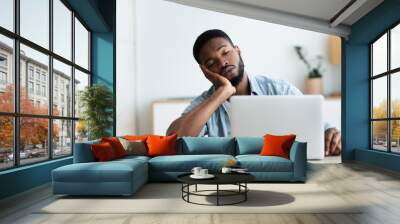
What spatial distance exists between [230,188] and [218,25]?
604 cm

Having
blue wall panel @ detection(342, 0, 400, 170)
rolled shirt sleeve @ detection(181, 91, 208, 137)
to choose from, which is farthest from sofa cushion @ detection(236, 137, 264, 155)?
blue wall panel @ detection(342, 0, 400, 170)

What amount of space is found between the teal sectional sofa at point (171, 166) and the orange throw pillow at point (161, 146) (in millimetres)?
155

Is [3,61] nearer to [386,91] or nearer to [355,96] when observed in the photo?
[386,91]

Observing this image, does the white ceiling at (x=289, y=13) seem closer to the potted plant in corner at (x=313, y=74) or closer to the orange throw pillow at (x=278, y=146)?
the potted plant in corner at (x=313, y=74)

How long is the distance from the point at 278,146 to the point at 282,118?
3.29 metres

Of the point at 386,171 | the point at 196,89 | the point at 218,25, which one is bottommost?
the point at 386,171

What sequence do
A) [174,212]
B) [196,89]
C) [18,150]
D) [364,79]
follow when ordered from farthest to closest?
1. [196,89]
2. [364,79]
3. [18,150]
4. [174,212]

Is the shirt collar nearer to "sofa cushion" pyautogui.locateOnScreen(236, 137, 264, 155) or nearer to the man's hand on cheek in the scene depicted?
the man's hand on cheek

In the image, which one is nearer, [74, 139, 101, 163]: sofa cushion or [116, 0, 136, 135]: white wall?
[74, 139, 101, 163]: sofa cushion

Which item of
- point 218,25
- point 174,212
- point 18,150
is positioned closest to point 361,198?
point 174,212

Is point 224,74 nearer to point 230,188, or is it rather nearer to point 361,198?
point 230,188

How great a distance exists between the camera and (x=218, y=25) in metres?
10.7

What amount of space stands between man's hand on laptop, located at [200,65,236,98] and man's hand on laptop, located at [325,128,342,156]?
2.73 meters

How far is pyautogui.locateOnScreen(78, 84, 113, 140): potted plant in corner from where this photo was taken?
823 centimetres
